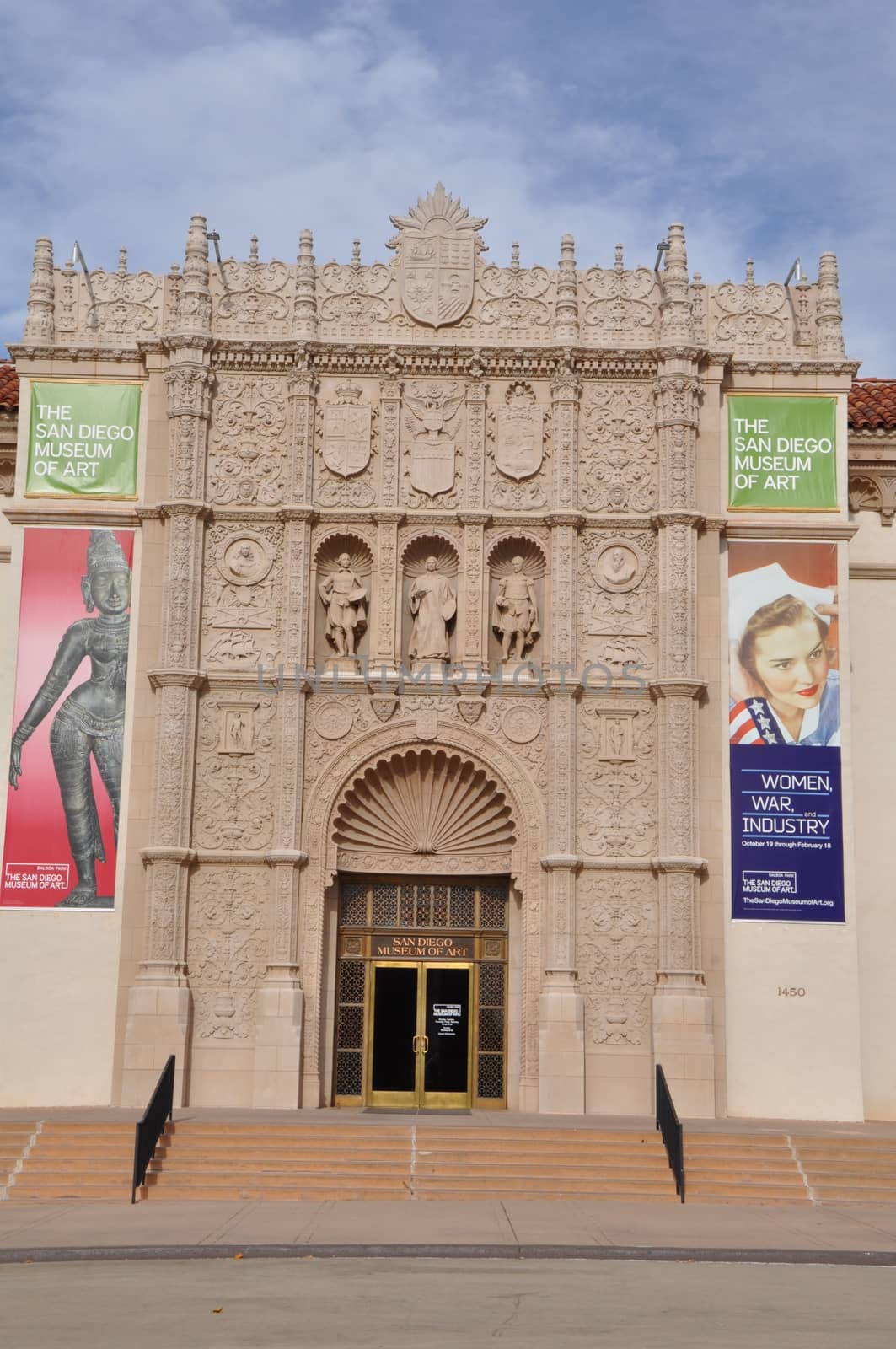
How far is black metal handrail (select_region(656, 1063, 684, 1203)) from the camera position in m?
18.6

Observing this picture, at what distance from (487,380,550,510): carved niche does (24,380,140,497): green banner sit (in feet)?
19.6

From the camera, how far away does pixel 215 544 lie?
1003 inches

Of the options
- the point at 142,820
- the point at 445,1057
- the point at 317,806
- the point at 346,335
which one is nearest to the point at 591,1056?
the point at 445,1057

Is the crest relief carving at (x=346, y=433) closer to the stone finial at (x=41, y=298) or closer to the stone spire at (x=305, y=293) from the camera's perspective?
the stone spire at (x=305, y=293)

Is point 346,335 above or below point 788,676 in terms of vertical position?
above

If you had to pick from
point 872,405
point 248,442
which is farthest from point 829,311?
point 248,442

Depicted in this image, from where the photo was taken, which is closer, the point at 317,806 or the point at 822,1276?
the point at 822,1276

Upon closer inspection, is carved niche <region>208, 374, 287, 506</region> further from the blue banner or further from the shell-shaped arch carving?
the blue banner

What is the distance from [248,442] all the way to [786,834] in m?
10.9

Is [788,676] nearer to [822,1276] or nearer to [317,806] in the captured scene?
[317,806]

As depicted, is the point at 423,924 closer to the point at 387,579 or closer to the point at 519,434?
the point at 387,579

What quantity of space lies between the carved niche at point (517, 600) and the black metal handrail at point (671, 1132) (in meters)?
7.87

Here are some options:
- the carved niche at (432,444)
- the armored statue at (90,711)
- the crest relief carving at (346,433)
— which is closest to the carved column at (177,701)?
the armored statue at (90,711)

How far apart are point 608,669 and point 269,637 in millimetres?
5534
